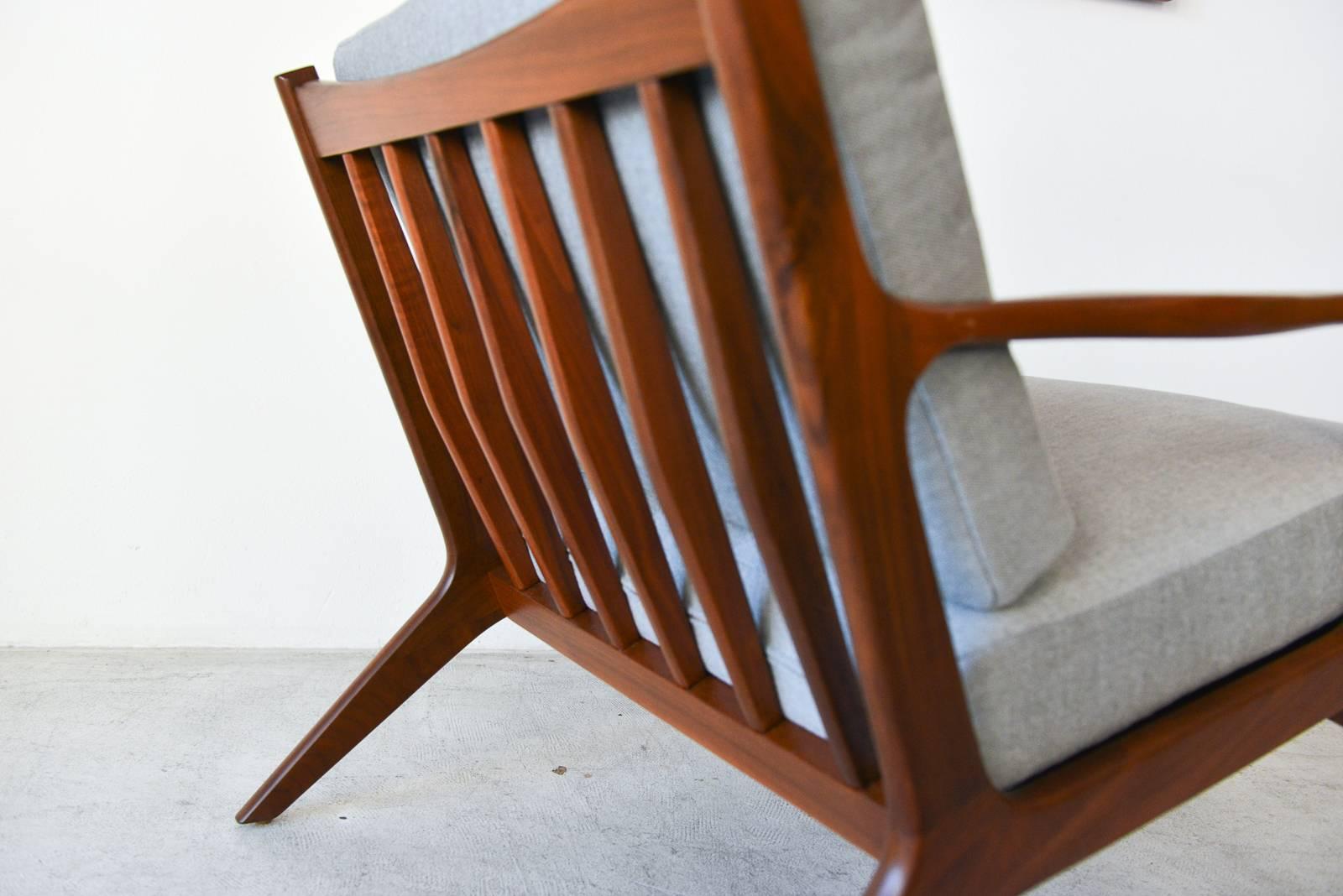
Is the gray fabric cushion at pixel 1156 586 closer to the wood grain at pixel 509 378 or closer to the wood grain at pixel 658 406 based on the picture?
the wood grain at pixel 658 406

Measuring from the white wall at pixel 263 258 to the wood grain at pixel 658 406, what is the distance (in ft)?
4.73

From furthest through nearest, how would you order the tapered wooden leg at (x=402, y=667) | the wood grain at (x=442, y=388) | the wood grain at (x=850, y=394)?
the tapered wooden leg at (x=402, y=667), the wood grain at (x=442, y=388), the wood grain at (x=850, y=394)

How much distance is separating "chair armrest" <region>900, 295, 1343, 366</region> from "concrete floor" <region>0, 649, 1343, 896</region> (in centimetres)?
80

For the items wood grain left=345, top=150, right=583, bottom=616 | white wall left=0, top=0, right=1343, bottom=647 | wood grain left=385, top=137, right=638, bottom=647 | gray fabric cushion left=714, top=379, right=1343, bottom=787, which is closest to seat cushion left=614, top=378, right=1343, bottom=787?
gray fabric cushion left=714, top=379, right=1343, bottom=787

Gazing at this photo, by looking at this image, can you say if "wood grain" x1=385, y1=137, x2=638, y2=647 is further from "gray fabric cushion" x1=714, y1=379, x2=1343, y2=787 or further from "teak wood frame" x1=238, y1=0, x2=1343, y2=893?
"gray fabric cushion" x1=714, y1=379, x2=1343, y2=787

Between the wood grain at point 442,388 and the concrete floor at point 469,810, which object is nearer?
the wood grain at point 442,388

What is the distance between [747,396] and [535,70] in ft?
0.78

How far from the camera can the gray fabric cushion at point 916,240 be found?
0.58 meters

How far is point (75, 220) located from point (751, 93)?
1890mm

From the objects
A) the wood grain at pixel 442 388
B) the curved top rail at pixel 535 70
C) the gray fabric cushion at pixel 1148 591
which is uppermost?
the curved top rail at pixel 535 70

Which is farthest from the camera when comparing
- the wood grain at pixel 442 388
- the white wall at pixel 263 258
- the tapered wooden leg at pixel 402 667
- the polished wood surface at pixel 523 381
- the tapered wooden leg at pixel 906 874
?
the white wall at pixel 263 258

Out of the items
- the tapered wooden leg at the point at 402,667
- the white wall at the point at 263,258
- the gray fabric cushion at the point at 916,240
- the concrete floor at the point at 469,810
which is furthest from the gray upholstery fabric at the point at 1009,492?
the white wall at the point at 263,258

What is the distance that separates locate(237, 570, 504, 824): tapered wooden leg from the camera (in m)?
1.35

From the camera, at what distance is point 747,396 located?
0.65m
